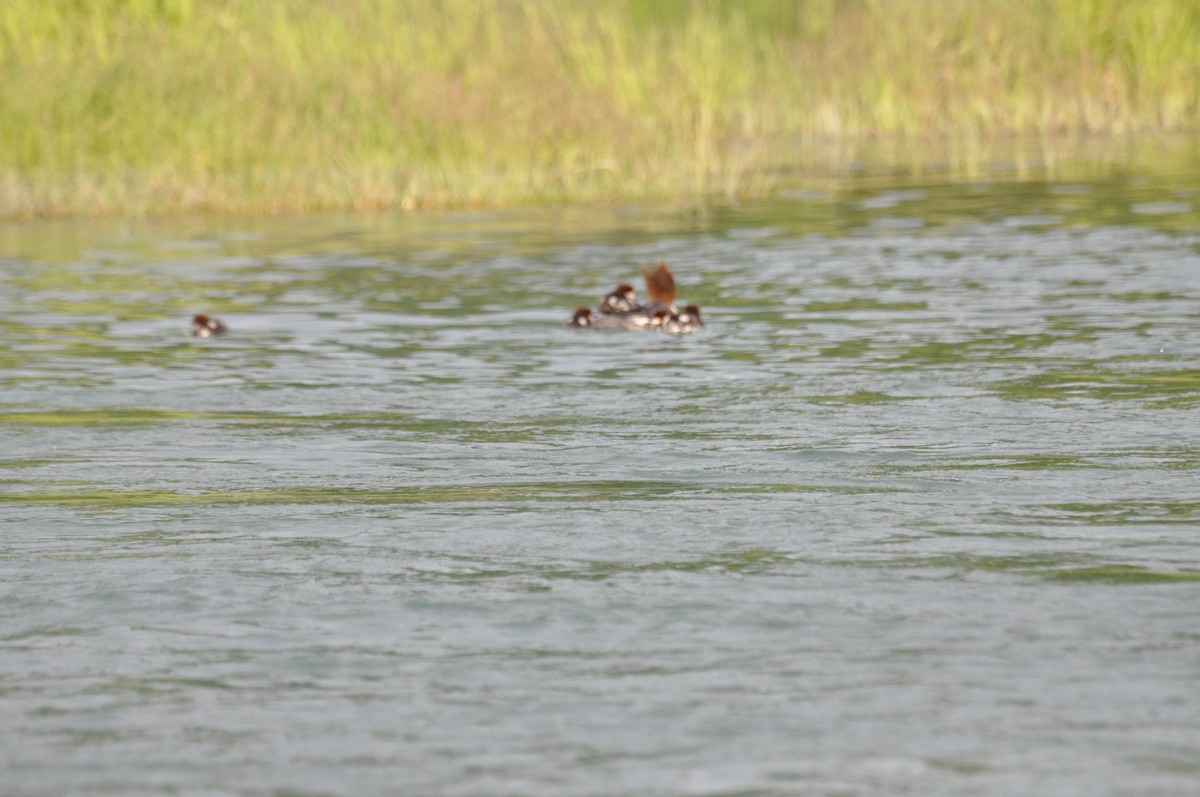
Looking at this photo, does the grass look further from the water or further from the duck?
the duck

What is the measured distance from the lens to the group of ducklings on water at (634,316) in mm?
13438

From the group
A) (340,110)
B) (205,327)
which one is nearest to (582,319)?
(205,327)

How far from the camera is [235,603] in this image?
650 cm

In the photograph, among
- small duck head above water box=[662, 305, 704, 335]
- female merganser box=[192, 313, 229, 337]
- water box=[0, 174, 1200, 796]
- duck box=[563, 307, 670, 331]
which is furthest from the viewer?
female merganser box=[192, 313, 229, 337]

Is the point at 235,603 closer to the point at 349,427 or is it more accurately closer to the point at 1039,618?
the point at 1039,618

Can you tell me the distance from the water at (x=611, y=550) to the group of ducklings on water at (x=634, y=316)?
14 centimetres

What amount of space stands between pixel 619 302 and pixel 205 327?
2.82m

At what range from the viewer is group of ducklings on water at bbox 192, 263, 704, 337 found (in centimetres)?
1344

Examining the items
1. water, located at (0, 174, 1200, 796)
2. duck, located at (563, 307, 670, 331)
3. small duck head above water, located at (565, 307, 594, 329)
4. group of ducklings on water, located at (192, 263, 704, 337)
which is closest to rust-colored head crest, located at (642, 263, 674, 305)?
group of ducklings on water, located at (192, 263, 704, 337)

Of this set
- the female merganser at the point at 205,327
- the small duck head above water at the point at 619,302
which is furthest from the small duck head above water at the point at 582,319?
the female merganser at the point at 205,327

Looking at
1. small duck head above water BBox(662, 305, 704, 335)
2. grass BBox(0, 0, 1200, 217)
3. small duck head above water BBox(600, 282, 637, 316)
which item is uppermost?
grass BBox(0, 0, 1200, 217)

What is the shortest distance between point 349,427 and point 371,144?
12976mm

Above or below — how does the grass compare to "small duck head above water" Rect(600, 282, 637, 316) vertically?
above

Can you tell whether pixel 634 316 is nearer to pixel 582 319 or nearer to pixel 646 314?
pixel 646 314
